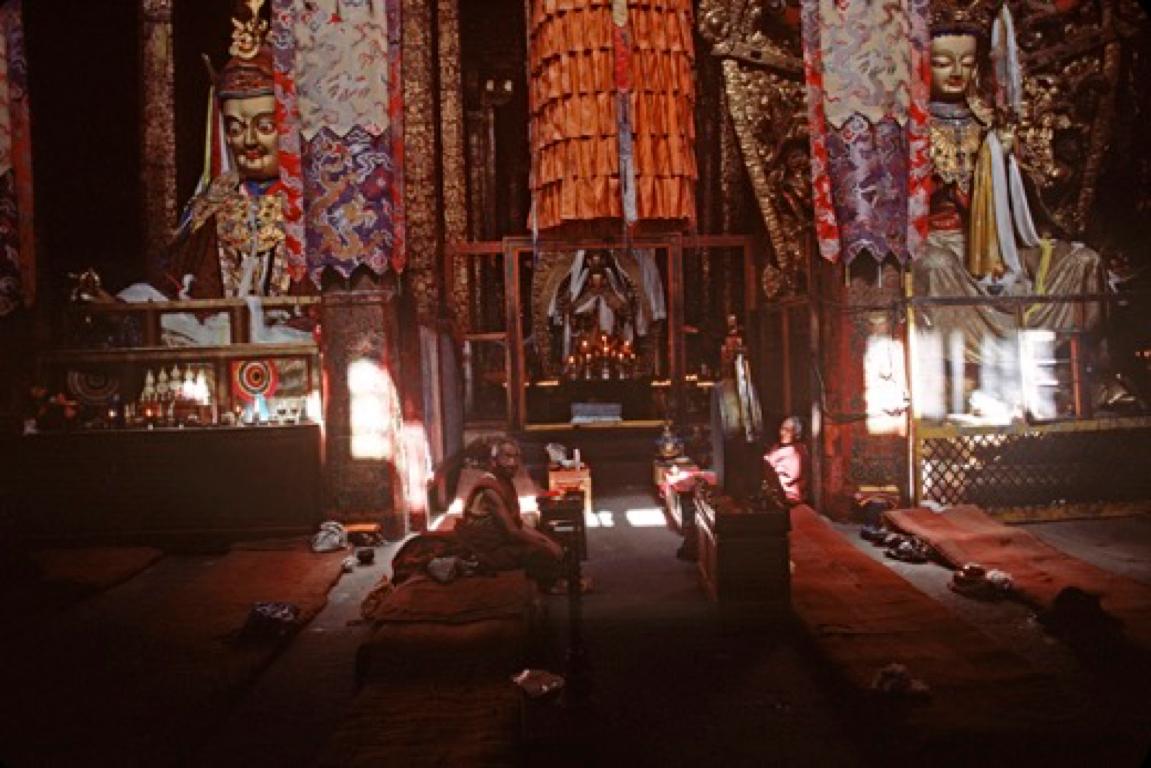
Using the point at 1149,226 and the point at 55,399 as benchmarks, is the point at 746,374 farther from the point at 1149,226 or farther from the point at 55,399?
the point at 1149,226

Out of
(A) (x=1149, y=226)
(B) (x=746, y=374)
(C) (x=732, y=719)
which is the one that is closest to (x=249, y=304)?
(B) (x=746, y=374)

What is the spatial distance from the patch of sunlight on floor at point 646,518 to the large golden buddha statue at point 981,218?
384cm

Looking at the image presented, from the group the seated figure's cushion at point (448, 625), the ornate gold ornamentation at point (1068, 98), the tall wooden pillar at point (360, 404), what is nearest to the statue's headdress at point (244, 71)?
the tall wooden pillar at point (360, 404)

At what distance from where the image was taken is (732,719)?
4391mm

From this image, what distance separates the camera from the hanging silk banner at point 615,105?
623cm

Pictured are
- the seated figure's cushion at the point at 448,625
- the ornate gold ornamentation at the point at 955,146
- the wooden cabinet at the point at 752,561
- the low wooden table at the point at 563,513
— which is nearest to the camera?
the seated figure's cushion at the point at 448,625

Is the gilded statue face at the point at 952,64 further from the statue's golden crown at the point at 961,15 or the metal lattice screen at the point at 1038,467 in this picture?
the metal lattice screen at the point at 1038,467

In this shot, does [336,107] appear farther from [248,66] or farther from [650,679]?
[650,679]

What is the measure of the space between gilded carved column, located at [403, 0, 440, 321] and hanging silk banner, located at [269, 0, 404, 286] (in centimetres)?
206

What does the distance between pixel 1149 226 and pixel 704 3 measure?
658cm

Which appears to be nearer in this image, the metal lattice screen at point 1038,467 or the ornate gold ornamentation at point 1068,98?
the metal lattice screen at point 1038,467

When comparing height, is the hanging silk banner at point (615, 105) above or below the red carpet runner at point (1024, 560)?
above

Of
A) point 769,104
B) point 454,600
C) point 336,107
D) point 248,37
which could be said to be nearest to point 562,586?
point 454,600

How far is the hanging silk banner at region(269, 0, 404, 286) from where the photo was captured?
8148 millimetres
